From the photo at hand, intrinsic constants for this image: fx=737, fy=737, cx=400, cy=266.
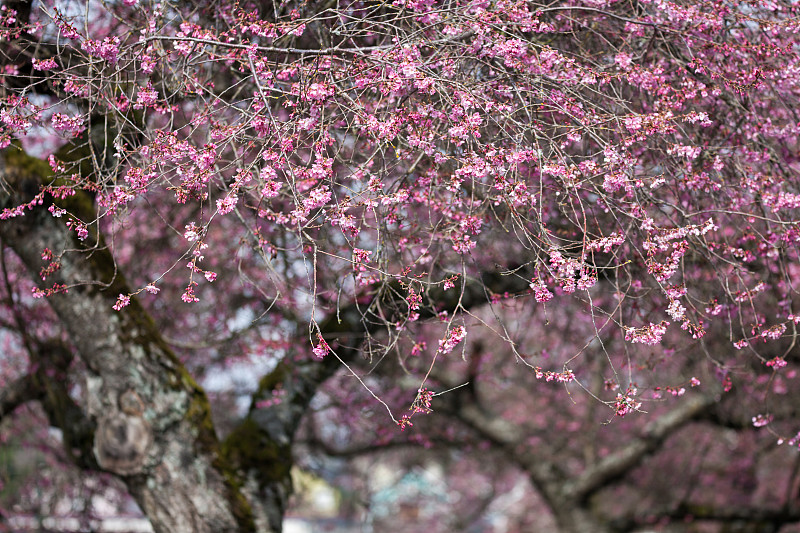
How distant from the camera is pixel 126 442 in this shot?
446 centimetres

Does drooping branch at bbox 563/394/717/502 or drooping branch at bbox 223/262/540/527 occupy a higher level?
drooping branch at bbox 563/394/717/502

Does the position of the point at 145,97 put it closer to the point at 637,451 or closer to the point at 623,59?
the point at 623,59

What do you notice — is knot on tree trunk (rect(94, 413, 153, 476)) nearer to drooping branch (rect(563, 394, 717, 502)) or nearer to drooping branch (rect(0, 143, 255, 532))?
drooping branch (rect(0, 143, 255, 532))

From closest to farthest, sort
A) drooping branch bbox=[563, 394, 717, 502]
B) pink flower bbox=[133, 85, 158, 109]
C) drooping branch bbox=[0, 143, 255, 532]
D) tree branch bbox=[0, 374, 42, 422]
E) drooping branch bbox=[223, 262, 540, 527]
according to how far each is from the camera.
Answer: pink flower bbox=[133, 85, 158, 109], drooping branch bbox=[0, 143, 255, 532], drooping branch bbox=[223, 262, 540, 527], tree branch bbox=[0, 374, 42, 422], drooping branch bbox=[563, 394, 717, 502]

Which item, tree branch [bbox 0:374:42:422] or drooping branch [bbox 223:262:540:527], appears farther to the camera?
tree branch [bbox 0:374:42:422]

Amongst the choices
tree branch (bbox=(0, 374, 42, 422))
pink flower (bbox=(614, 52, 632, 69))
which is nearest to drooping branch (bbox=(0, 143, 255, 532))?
tree branch (bbox=(0, 374, 42, 422))

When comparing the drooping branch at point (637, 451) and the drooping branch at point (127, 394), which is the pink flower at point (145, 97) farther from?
the drooping branch at point (637, 451)

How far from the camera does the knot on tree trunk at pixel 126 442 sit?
175 inches

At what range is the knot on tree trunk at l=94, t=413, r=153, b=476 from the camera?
4.46 metres

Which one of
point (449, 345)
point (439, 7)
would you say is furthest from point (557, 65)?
point (449, 345)

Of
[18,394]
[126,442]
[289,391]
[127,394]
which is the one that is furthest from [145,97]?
[18,394]

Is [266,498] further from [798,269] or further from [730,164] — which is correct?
[798,269]

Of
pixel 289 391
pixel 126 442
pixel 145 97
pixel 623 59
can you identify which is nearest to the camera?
pixel 145 97

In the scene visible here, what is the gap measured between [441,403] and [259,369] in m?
2.78
